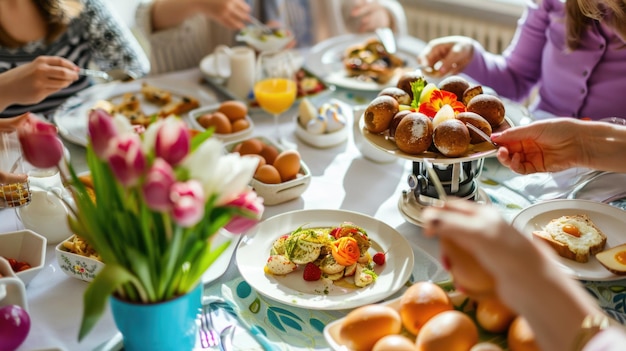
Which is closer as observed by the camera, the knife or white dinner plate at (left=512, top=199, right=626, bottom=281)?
white dinner plate at (left=512, top=199, right=626, bottom=281)

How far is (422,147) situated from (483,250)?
50 centimetres

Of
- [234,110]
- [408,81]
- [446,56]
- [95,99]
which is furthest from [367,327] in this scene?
[95,99]

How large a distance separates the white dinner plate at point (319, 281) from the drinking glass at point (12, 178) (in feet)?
1.37

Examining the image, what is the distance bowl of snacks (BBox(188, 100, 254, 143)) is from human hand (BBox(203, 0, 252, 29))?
50 centimetres

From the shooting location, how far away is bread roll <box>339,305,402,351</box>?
87cm

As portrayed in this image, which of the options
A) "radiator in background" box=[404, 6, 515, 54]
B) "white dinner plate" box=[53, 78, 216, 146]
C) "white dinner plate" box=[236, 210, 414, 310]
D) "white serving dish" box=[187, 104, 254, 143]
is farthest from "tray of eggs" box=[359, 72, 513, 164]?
"radiator in background" box=[404, 6, 515, 54]

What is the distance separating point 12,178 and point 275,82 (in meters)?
0.69

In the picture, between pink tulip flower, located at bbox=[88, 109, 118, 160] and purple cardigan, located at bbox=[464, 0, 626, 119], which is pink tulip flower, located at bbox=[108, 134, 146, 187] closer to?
pink tulip flower, located at bbox=[88, 109, 118, 160]

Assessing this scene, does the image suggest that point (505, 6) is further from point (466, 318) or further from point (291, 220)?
point (466, 318)

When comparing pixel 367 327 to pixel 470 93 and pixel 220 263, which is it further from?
pixel 470 93

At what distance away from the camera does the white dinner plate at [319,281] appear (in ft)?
3.38

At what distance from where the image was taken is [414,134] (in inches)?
44.7

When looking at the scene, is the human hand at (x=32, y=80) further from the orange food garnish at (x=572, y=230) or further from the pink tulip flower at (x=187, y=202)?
the orange food garnish at (x=572, y=230)

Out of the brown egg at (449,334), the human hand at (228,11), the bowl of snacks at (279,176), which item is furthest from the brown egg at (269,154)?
the human hand at (228,11)
